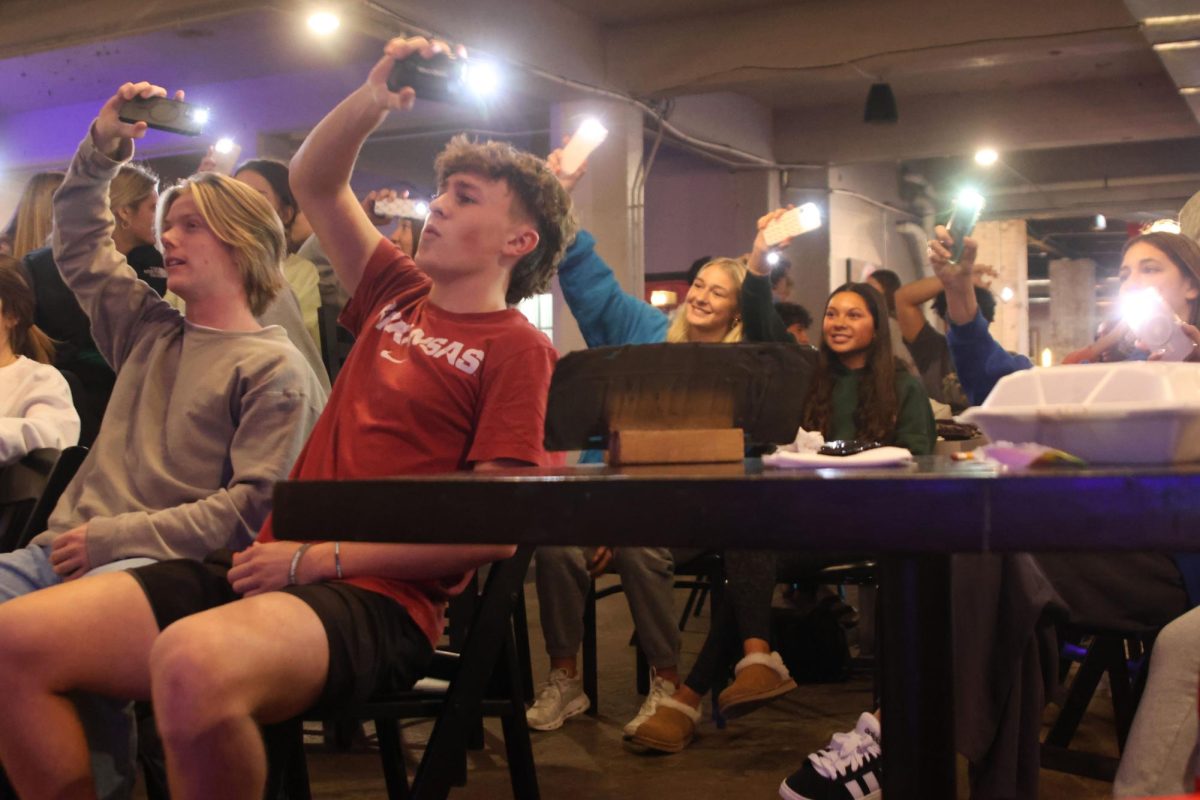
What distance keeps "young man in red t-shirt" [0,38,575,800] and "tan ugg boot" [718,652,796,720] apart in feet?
4.65

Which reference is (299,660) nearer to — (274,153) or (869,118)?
(869,118)

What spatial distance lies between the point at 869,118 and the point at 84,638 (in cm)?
690

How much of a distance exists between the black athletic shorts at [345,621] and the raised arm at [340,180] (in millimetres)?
553

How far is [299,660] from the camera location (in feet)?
4.81

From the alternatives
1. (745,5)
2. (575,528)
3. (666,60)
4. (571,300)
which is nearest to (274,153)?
(666,60)

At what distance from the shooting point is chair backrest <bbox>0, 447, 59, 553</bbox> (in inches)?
97.3

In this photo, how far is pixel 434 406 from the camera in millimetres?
1792

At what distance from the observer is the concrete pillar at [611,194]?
7.66 m

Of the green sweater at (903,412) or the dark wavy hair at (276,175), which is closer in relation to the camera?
the green sweater at (903,412)

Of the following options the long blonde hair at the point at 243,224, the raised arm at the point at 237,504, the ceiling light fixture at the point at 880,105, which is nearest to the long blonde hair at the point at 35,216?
the long blonde hair at the point at 243,224

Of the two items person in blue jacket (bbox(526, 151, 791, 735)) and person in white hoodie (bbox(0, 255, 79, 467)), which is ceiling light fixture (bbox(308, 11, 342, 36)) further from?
person in white hoodie (bbox(0, 255, 79, 467))

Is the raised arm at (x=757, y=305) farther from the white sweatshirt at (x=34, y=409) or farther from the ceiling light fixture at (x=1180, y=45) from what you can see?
the ceiling light fixture at (x=1180, y=45)

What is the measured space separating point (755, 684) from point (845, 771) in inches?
28.5

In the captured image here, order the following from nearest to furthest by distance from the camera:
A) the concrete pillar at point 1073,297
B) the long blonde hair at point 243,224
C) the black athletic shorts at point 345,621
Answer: the black athletic shorts at point 345,621 < the long blonde hair at point 243,224 < the concrete pillar at point 1073,297
